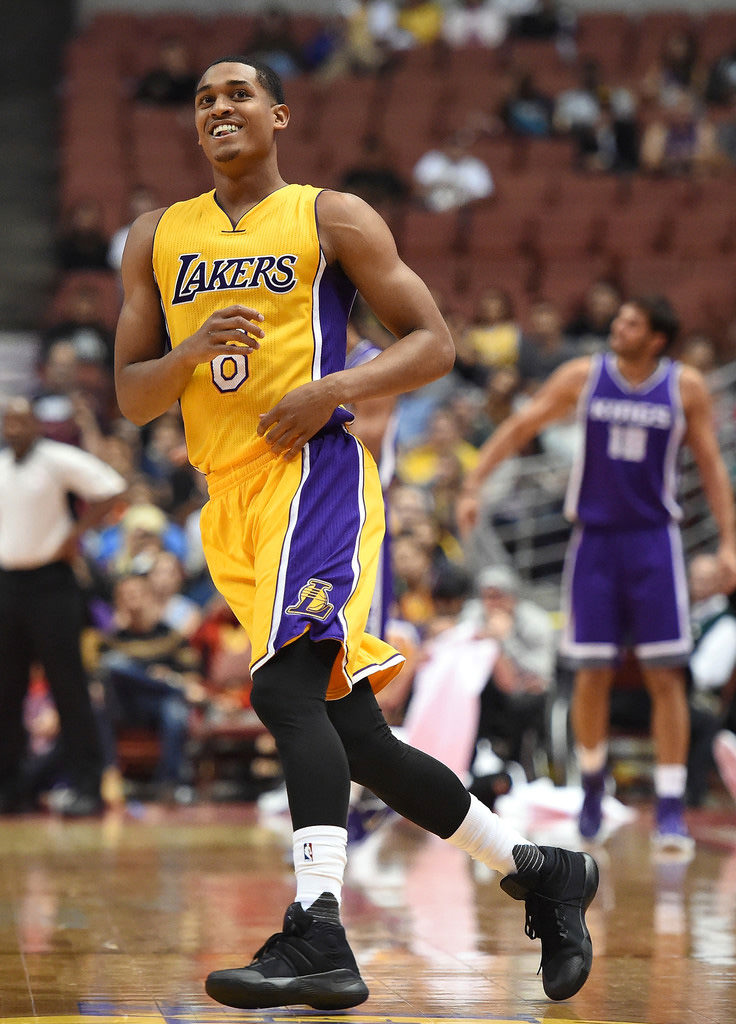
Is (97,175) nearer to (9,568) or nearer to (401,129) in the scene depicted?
(401,129)

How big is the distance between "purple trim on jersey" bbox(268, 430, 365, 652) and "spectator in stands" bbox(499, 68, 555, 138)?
1269 cm

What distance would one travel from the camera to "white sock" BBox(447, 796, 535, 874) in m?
3.25

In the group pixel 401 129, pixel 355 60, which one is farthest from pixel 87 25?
pixel 401 129

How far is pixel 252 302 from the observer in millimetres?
3230

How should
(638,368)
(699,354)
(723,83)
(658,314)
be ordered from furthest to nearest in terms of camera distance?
(723,83) < (699,354) < (638,368) < (658,314)

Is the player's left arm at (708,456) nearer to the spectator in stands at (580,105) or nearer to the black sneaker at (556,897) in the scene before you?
the black sneaker at (556,897)

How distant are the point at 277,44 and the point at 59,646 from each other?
33.9 feet

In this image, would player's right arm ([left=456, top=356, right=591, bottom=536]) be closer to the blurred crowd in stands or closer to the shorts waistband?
the blurred crowd in stands

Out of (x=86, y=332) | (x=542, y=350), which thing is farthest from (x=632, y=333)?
(x=86, y=332)

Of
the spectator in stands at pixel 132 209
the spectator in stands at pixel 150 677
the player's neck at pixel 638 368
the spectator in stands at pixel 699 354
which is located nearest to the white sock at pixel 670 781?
the player's neck at pixel 638 368

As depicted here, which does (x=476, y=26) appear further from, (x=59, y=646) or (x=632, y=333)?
(x=632, y=333)

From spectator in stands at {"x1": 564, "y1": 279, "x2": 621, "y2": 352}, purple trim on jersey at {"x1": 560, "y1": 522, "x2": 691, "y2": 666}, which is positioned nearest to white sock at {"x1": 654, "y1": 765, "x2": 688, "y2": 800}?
purple trim on jersey at {"x1": 560, "y1": 522, "x2": 691, "y2": 666}

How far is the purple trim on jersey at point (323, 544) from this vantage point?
3.04 m

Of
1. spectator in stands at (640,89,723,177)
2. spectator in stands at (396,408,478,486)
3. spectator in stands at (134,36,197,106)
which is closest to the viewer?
spectator in stands at (396,408,478,486)
